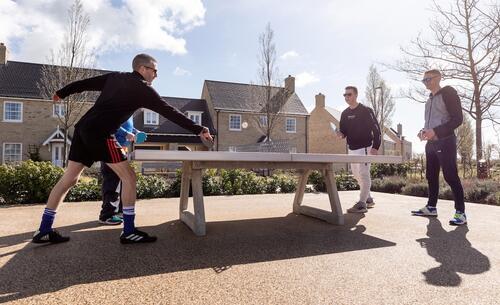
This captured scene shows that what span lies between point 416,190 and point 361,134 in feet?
12.1

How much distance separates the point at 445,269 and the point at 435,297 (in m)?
0.59

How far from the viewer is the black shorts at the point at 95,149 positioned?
2.91 meters

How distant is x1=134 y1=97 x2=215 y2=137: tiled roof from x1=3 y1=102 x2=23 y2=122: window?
7.18m

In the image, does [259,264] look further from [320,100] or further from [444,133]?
[320,100]

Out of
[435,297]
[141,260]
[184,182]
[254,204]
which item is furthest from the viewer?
[254,204]

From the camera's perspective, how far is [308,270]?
7.77 feet

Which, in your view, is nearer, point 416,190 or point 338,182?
point 416,190

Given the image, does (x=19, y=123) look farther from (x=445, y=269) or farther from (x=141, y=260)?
(x=445, y=269)

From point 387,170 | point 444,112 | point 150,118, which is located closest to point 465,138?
point 387,170

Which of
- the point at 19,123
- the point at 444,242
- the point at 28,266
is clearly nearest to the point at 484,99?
the point at 444,242

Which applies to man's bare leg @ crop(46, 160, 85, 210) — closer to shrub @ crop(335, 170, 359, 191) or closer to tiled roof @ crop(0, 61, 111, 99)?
shrub @ crop(335, 170, 359, 191)

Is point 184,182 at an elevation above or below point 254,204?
above

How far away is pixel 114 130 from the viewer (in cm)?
298

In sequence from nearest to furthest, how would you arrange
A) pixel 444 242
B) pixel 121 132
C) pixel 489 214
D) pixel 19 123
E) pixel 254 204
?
pixel 444 242, pixel 121 132, pixel 489 214, pixel 254 204, pixel 19 123
